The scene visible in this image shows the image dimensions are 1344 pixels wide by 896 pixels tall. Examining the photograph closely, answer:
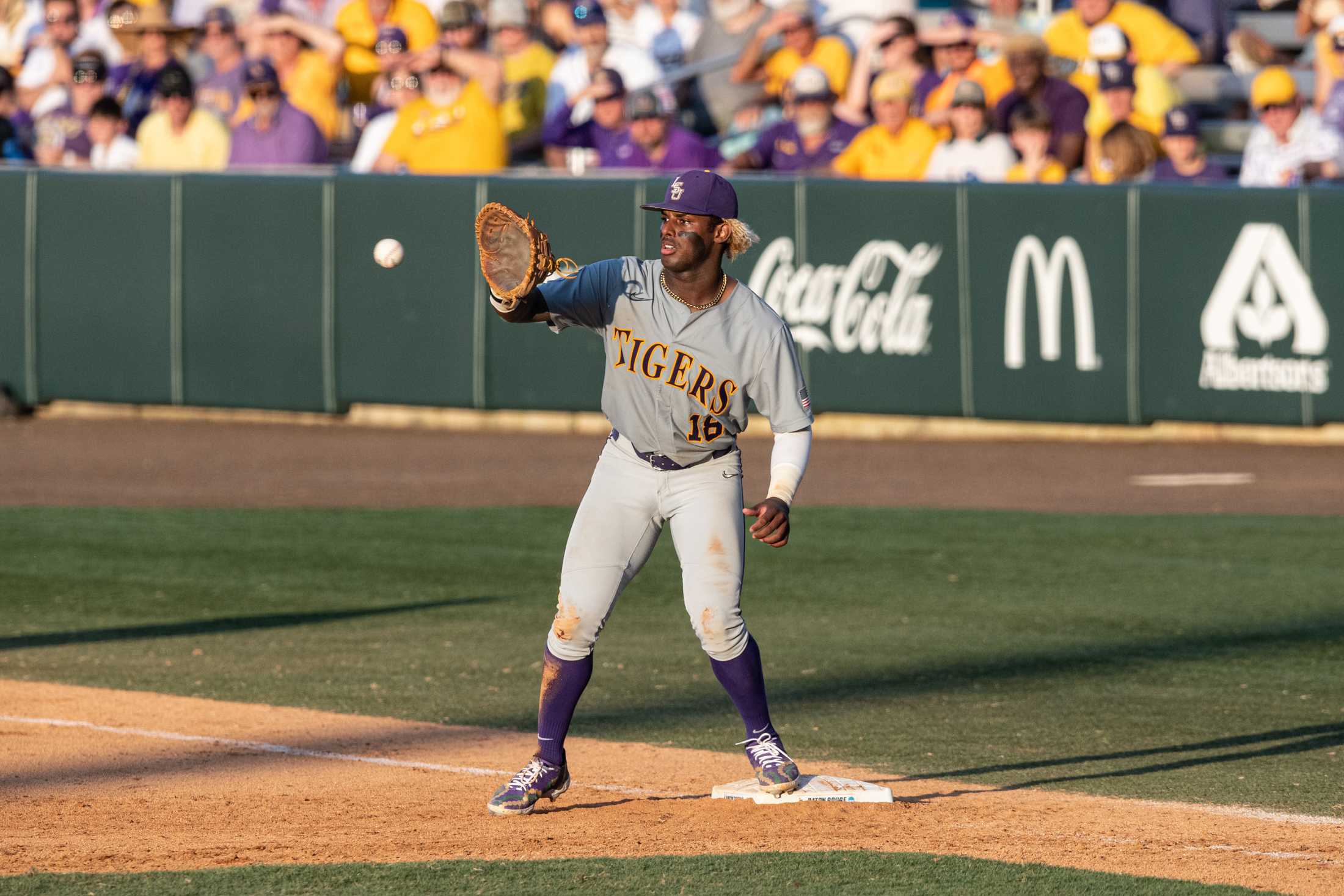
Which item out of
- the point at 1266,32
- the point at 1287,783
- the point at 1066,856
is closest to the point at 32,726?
the point at 1066,856

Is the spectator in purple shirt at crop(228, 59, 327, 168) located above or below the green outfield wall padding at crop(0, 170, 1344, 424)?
above

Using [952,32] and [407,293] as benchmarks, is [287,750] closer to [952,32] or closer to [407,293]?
[407,293]

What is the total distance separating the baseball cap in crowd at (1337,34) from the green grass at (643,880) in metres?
11.9

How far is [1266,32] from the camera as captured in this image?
19484 mm

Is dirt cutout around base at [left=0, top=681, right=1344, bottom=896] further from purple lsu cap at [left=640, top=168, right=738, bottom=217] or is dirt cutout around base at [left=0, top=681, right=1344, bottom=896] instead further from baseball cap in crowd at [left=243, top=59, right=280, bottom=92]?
baseball cap in crowd at [left=243, top=59, right=280, bottom=92]

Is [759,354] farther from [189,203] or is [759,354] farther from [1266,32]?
[1266,32]

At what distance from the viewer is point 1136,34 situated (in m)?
17.1

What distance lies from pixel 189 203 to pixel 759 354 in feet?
41.2

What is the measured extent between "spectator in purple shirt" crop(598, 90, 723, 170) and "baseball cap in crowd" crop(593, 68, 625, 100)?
15 centimetres

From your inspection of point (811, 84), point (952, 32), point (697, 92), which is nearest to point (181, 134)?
point (697, 92)

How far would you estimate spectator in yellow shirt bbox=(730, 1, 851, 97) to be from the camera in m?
17.3

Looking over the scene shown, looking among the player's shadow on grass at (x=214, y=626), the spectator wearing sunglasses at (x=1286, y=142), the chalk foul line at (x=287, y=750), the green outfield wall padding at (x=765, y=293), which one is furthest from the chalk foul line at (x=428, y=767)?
the spectator wearing sunglasses at (x=1286, y=142)

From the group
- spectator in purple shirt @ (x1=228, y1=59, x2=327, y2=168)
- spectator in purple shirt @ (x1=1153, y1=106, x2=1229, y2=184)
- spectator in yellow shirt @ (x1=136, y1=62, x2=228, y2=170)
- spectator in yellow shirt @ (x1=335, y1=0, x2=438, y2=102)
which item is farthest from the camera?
spectator in yellow shirt @ (x1=335, y1=0, x2=438, y2=102)

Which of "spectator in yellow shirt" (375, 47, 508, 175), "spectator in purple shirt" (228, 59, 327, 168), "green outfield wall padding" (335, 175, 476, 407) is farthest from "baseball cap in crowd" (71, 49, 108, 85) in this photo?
"spectator in yellow shirt" (375, 47, 508, 175)
